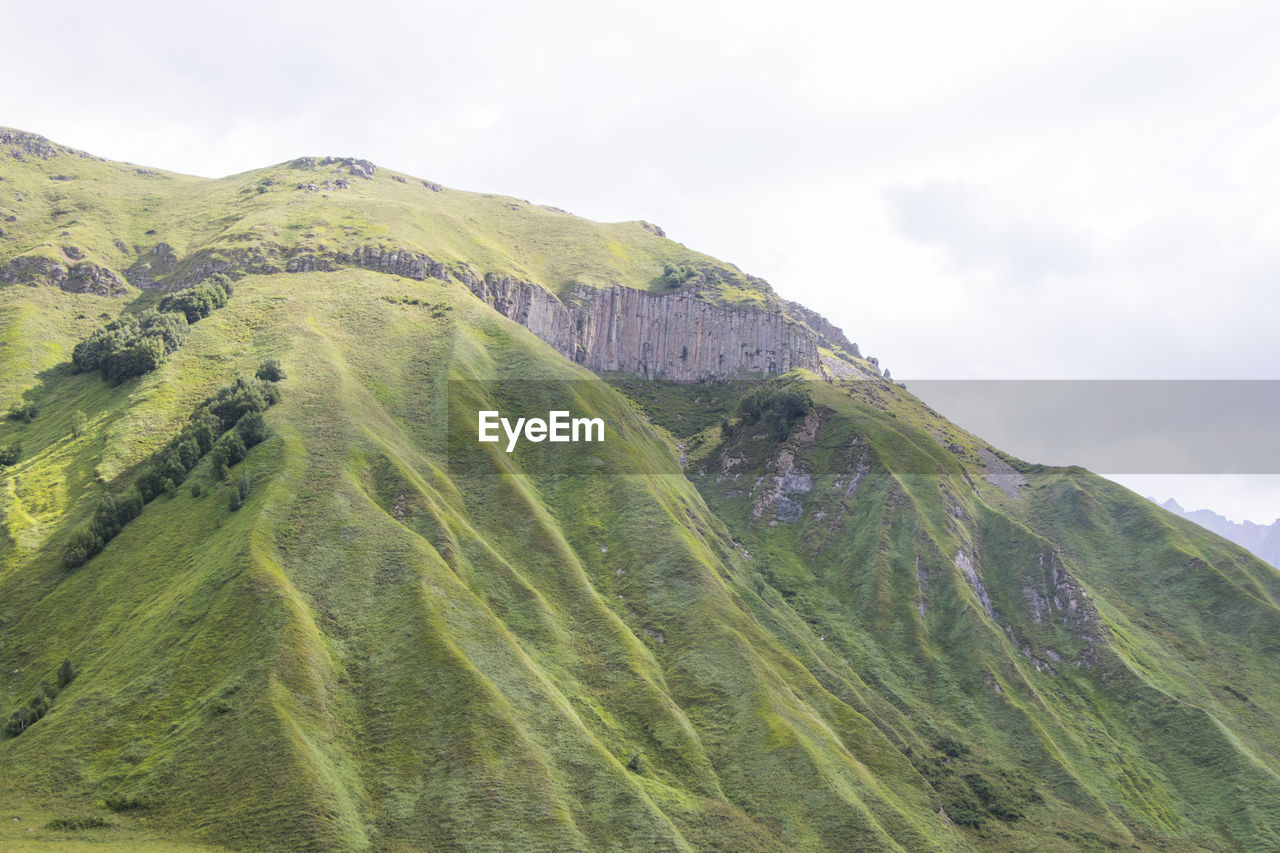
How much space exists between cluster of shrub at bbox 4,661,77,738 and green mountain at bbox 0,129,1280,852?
19.1 inches

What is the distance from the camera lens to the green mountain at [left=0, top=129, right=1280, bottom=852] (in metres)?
80.5

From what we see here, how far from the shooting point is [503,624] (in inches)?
4178

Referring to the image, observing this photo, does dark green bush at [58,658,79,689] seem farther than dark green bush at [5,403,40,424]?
No

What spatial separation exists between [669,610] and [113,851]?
75.5m

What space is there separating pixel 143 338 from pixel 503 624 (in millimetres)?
92746

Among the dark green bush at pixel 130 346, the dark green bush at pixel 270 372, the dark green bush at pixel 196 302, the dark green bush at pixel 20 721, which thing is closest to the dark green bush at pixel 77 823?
the dark green bush at pixel 20 721

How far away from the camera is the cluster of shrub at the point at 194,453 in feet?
352

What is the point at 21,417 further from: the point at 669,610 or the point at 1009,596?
the point at 1009,596

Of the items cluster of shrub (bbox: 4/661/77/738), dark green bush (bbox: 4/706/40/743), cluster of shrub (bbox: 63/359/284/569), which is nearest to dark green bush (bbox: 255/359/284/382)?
cluster of shrub (bbox: 63/359/284/569)

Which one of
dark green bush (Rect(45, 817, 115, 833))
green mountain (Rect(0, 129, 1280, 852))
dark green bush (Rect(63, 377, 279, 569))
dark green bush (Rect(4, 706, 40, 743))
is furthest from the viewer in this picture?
dark green bush (Rect(63, 377, 279, 569))

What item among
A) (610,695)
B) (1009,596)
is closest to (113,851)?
(610,695)

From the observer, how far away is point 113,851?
2571 inches

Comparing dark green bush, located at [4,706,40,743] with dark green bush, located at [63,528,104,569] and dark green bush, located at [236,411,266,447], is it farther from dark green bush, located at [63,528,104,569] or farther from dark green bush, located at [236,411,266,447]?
dark green bush, located at [236,411,266,447]

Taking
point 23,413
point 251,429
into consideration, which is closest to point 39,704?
point 251,429
